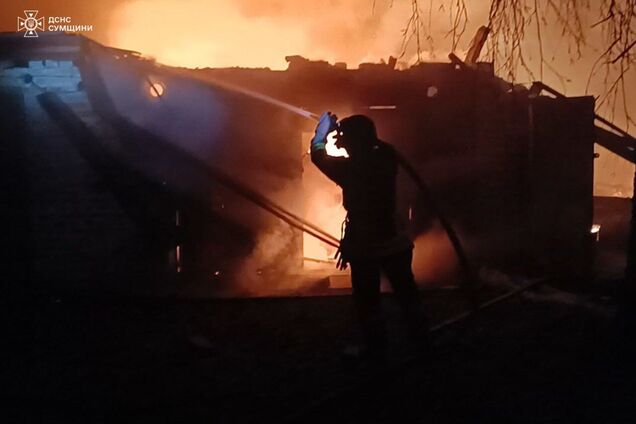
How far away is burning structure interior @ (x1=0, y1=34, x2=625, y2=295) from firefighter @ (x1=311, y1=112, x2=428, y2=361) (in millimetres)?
5277

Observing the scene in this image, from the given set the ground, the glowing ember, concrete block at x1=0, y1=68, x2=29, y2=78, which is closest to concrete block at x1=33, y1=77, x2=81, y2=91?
concrete block at x1=0, y1=68, x2=29, y2=78

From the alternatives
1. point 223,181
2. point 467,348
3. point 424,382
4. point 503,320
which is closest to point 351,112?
point 223,181

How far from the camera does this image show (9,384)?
17.6 feet

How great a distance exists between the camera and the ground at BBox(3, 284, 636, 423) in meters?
4.57

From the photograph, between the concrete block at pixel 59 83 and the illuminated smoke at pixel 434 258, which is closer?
the concrete block at pixel 59 83

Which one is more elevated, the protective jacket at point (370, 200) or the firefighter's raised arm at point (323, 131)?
the firefighter's raised arm at point (323, 131)

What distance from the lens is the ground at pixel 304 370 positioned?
15.0ft

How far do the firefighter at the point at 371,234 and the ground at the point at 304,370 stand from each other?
0.32m

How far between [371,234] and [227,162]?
6.01 meters

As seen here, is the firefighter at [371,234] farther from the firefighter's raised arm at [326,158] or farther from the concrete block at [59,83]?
the concrete block at [59,83]

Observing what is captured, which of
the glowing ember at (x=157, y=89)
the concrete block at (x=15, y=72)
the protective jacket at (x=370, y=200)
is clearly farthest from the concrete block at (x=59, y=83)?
the protective jacket at (x=370, y=200)
